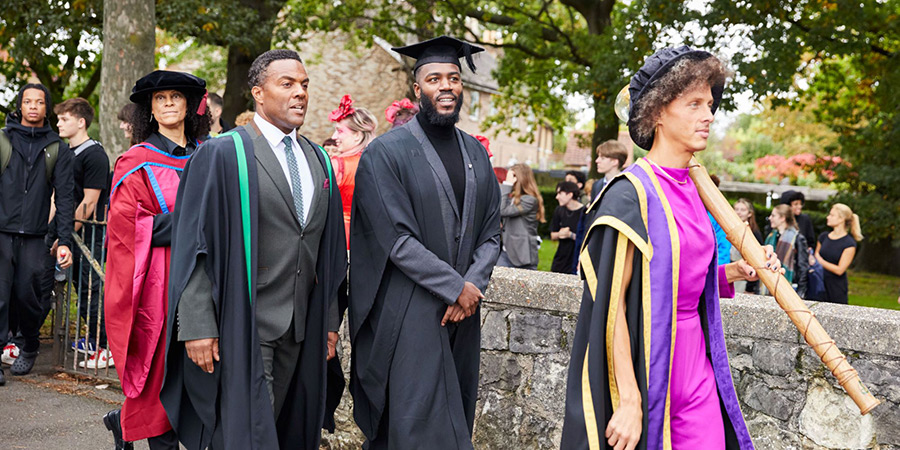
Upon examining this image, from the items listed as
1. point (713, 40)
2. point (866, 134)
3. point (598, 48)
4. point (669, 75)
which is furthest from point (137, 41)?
point (866, 134)

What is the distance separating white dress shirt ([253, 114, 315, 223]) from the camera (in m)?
4.02

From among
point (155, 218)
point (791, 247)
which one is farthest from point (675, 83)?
point (791, 247)

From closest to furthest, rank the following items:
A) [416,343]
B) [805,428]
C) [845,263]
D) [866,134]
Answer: [416,343], [805,428], [845,263], [866,134]

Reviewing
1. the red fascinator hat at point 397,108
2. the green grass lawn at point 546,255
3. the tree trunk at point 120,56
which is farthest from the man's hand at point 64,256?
the green grass lawn at point 546,255

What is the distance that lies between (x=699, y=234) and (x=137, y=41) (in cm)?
708

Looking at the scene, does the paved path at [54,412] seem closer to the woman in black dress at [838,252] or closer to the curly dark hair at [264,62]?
the curly dark hair at [264,62]

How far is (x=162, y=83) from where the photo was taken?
4.64 m

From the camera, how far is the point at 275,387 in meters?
4.04

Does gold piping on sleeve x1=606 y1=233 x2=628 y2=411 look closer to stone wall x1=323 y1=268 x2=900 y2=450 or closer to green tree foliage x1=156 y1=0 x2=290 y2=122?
stone wall x1=323 y1=268 x2=900 y2=450

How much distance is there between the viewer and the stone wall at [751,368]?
410 centimetres

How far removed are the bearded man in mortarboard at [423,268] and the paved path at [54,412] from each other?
2.43 m

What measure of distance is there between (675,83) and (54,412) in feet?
16.4

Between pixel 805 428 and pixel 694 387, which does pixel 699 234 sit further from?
pixel 805 428

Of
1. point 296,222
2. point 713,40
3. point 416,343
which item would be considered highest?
point 713,40
